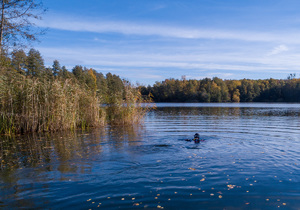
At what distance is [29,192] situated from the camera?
7.12 meters

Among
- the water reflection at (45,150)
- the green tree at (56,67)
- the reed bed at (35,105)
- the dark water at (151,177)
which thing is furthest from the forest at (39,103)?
the green tree at (56,67)

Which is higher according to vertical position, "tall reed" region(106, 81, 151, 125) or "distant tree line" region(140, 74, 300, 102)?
"distant tree line" region(140, 74, 300, 102)

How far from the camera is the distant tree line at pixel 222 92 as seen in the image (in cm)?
12862

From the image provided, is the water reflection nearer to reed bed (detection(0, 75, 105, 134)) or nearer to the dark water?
the dark water

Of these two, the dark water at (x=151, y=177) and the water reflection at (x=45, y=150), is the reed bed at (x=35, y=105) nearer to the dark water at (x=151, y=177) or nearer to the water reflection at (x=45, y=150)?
the water reflection at (x=45, y=150)

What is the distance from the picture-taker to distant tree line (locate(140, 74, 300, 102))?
5064 inches

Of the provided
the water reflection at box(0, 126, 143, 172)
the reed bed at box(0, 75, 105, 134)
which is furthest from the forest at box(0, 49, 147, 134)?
the water reflection at box(0, 126, 143, 172)

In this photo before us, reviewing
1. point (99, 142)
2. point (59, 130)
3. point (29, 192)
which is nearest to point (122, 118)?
point (59, 130)

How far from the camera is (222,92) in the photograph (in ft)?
444

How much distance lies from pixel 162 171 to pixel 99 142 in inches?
285

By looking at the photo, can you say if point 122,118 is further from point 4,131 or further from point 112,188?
point 112,188

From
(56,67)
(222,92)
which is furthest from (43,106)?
(222,92)

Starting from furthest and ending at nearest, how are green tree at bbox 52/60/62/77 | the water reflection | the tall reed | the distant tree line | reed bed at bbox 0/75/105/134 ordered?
1. the distant tree line
2. green tree at bbox 52/60/62/77
3. the tall reed
4. reed bed at bbox 0/75/105/134
5. the water reflection

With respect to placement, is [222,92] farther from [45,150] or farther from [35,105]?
[45,150]
